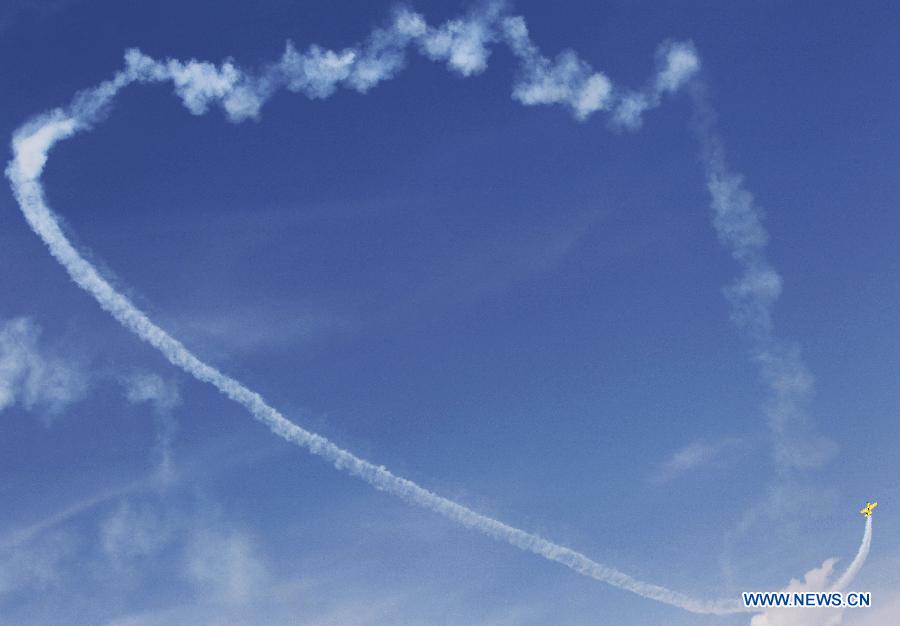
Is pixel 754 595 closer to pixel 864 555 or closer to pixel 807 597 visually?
pixel 807 597

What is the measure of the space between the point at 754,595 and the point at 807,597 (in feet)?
33.2

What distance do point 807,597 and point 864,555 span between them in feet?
59.1

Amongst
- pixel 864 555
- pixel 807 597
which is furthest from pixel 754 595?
pixel 864 555

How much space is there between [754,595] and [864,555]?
2708 cm

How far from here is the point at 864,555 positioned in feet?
603

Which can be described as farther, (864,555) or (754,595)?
(864,555)

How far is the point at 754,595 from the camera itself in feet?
566

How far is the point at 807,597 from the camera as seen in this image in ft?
571
